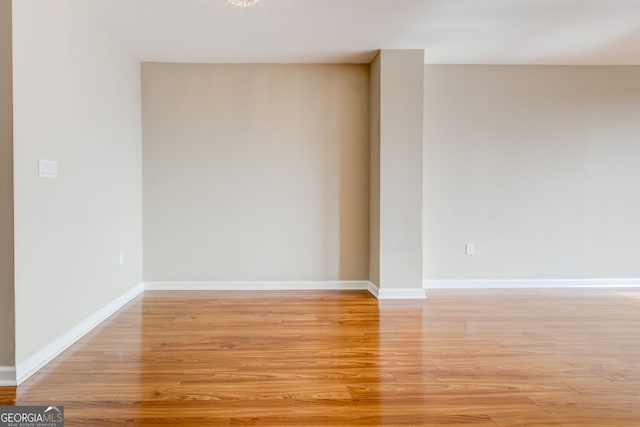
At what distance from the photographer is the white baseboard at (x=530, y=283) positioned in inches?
167

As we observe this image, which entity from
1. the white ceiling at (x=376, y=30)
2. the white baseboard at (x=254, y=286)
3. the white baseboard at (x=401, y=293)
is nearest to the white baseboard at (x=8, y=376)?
the white baseboard at (x=254, y=286)

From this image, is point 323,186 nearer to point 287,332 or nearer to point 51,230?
point 287,332

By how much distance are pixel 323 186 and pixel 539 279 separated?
2.63 m

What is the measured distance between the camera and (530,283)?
429 cm

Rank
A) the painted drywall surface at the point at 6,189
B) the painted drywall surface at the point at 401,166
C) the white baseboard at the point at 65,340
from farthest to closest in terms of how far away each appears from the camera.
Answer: the painted drywall surface at the point at 401,166 → the white baseboard at the point at 65,340 → the painted drywall surface at the point at 6,189

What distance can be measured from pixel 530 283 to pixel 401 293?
1.60 meters

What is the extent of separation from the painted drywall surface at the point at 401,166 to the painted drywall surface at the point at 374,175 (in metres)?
0.07

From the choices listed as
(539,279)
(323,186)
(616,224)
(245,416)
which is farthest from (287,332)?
(616,224)

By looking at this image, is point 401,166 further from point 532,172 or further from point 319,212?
point 532,172

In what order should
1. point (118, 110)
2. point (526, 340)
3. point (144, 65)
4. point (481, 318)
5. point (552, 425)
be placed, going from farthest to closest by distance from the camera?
point (144, 65) → point (118, 110) → point (481, 318) → point (526, 340) → point (552, 425)

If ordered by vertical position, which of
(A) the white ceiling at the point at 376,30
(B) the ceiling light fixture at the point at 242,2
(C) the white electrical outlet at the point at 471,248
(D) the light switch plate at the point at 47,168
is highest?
(A) the white ceiling at the point at 376,30

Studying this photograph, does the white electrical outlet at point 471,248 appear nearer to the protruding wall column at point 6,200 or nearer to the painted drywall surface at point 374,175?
the painted drywall surface at point 374,175

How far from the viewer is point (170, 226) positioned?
164 inches

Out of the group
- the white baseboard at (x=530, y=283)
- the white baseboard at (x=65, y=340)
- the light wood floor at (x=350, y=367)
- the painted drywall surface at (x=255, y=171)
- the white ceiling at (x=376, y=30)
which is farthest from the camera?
the white baseboard at (x=530, y=283)
